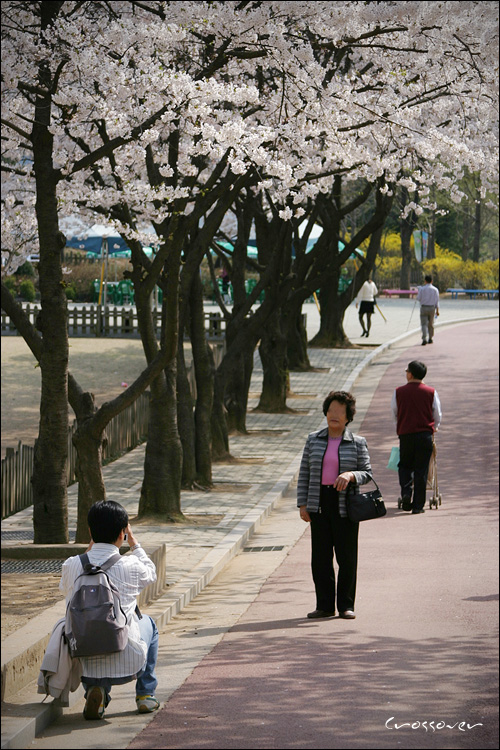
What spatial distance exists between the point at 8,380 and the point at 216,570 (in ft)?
59.7

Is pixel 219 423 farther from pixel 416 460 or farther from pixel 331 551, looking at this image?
pixel 331 551

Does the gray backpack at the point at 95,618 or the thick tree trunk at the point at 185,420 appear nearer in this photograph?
the gray backpack at the point at 95,618

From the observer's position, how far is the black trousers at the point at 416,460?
12969 millimetres

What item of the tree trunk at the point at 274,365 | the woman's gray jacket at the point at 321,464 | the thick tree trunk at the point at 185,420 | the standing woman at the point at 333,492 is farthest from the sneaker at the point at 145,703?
the tree trunk at the point at 274,365

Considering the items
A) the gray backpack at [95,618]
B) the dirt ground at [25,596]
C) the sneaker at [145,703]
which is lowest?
the sneaker at [145,703]

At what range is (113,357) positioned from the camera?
32375mm

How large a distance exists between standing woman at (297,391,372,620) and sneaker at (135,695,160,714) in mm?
2437

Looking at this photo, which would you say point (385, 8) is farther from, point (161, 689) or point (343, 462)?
point (161, 689)

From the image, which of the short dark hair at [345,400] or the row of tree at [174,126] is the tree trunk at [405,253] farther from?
the short dark hair at [345,400]

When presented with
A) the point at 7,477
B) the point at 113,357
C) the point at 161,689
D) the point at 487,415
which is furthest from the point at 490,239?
the point at 161,689

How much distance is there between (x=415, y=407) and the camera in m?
12.9

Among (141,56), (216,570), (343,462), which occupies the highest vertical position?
(141,56)

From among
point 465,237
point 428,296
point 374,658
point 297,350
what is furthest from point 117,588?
point 465,237

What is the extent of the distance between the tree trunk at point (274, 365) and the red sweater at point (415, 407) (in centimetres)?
989
